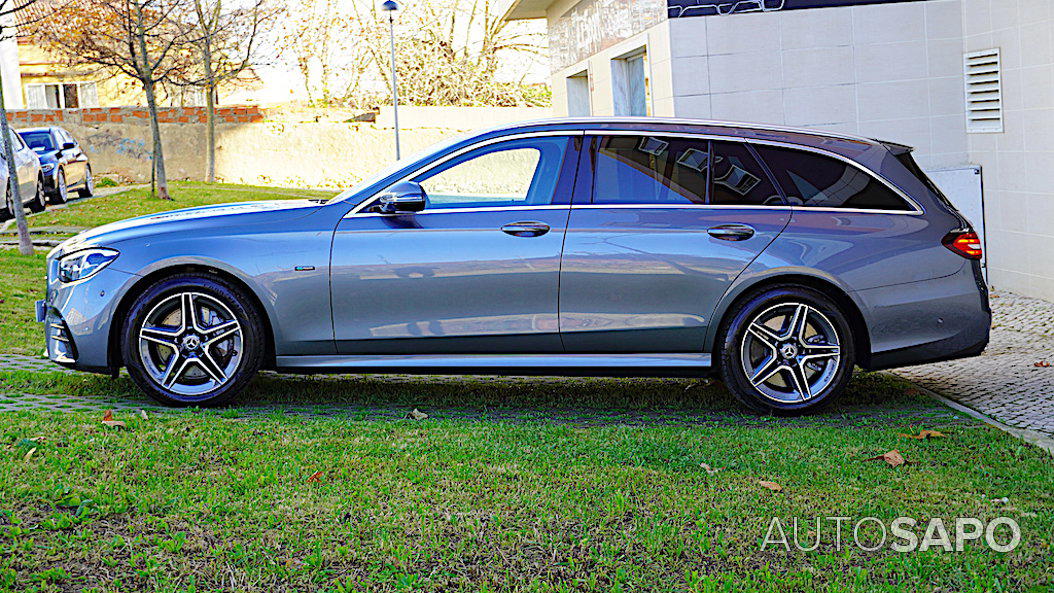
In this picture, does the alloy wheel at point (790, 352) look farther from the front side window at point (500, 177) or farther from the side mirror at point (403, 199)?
the side mirror at point (403, 199)


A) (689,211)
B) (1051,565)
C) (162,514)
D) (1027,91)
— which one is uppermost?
(1027,91)

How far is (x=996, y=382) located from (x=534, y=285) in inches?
122

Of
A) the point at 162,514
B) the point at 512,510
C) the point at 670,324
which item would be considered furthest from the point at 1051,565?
the point at 162,514

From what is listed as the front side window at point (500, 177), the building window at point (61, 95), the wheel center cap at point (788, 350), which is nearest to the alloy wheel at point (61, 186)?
the front side window at point (500, 177)

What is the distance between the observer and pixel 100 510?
4246mm

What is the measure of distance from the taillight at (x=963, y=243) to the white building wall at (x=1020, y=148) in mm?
4383

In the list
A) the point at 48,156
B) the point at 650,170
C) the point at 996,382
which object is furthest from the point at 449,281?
the point at 48,156

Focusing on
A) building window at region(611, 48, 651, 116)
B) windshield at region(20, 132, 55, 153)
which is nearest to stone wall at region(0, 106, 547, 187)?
windshield at region(20, 132, 55, 153)

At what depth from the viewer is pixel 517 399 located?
6.71 meters

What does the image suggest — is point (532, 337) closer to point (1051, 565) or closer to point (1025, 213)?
point (1051, 565)

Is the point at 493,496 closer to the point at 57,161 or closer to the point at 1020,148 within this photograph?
the point at 1020,148

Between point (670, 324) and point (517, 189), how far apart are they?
3.65 feet

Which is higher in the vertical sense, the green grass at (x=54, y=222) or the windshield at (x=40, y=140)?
the windshield at (x=40, y=140)

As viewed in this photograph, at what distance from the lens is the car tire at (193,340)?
6.10 metres
